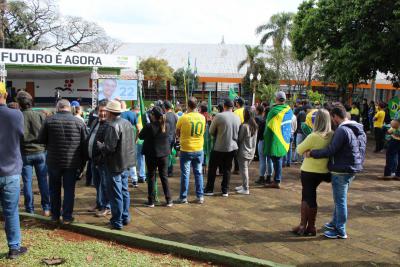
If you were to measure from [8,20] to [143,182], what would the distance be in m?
41.2

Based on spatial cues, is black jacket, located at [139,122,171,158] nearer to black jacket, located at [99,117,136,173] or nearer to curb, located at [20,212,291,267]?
black jacket, located at [99,117,136,173]

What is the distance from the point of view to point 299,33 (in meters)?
20.2

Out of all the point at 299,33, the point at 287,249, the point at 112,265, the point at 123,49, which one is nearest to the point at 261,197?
the point at 287,249

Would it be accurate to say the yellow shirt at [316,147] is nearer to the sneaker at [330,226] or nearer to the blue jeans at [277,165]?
the sneaker at [330,226]

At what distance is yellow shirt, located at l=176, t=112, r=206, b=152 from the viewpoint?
6832mm

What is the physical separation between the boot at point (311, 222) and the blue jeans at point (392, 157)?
4609 mm

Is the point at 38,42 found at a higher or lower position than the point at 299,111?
higher

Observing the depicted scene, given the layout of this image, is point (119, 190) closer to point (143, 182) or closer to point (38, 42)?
point (143, 182)

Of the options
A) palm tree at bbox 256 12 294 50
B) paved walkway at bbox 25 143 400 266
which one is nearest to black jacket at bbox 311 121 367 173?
paved walkway at bbox 25 143 400 266

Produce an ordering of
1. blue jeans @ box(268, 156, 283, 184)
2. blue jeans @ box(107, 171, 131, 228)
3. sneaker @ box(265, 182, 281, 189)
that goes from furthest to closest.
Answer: sneaker @ box(265, 182, 281, 189) < blue jeans @ box(268, 156, 283, 184) < blue jeans @ box(107, 171, 131, 228)

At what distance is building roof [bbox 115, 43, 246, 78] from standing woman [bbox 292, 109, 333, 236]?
39561mm

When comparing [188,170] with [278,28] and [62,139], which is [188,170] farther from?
[278,28]

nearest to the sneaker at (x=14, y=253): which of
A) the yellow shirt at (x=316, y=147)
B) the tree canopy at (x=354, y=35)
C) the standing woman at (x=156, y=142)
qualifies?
the standing woman at (x=156, y=142)

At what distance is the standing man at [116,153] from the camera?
527cm
